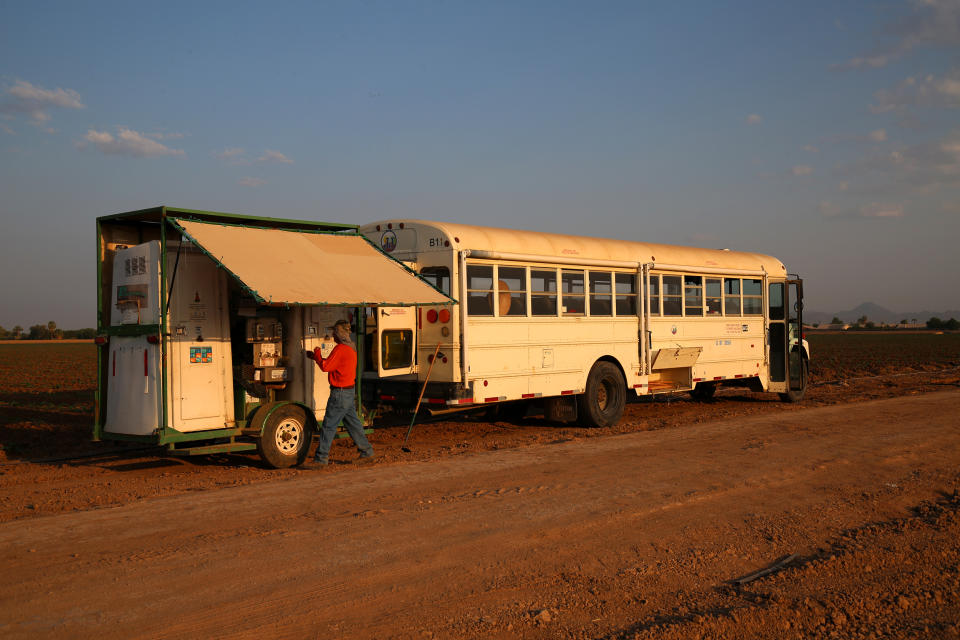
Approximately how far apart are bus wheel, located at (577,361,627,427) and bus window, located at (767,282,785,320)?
5.03m

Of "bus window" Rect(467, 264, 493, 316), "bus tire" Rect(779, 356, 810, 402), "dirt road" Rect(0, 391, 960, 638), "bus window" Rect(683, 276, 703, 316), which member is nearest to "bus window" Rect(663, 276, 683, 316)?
"bus window" Rect(683, 276, 703, 316)

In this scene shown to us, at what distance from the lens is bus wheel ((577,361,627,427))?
42.8ft

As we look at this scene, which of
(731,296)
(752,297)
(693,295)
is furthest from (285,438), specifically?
(752,297)

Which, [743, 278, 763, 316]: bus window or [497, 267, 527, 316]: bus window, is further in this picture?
[743, 278, 763, 316]: bus window

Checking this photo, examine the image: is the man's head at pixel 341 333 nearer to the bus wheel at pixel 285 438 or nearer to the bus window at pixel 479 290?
the bus wheel at pixel 285 438

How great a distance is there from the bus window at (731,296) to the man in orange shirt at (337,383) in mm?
8823

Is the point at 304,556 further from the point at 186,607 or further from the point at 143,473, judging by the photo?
the point at 143,473

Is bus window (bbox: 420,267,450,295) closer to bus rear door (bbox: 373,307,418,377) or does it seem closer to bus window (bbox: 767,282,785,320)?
bus rear door (bbox: 373,307,418,377)

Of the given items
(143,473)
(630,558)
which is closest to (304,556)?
(630,558)

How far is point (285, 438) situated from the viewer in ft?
31.3

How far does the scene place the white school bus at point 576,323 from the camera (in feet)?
37.0

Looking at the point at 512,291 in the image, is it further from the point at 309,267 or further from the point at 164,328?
the point at 164,328

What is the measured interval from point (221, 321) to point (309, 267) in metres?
1.20

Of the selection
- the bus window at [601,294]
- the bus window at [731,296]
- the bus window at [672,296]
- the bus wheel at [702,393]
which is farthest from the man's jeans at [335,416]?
the bus wheel at [702,393]
